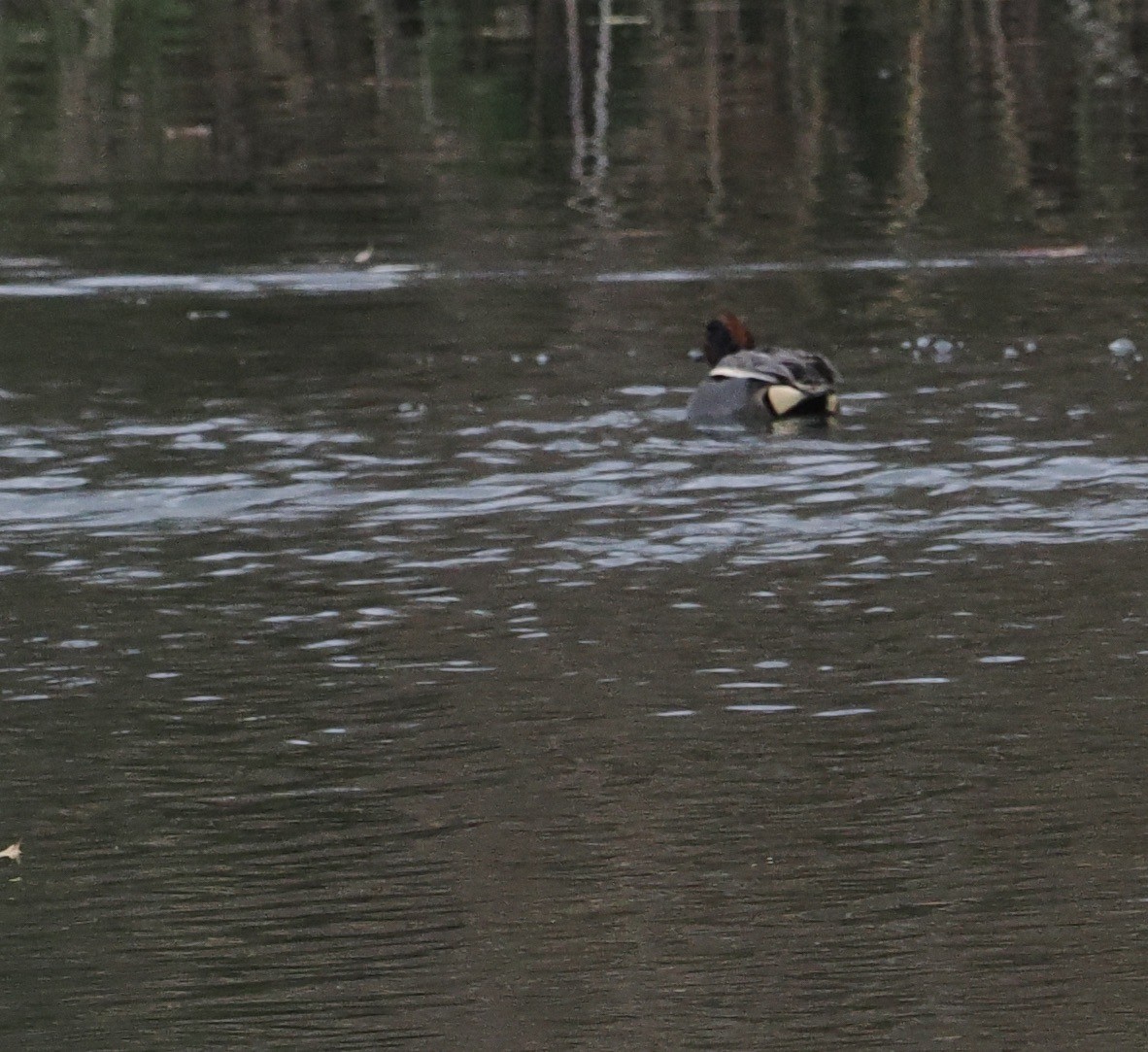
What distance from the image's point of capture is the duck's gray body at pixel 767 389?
39.3ft

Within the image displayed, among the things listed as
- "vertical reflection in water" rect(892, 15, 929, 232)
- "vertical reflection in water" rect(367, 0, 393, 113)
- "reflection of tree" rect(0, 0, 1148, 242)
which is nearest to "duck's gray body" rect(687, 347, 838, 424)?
"reflection of tree" rect(0, 0, 1148, 242)

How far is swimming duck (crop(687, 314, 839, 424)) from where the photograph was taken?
1200 cm

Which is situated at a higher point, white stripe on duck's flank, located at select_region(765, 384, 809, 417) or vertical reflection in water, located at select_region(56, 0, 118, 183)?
vertical reflection in water, located at select_region(56, 0, 118, 183)

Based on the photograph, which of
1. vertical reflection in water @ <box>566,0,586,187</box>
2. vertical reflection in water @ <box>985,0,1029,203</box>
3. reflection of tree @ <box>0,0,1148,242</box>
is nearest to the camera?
vertical reflection in water @ <box>985,0,1029,203</box>

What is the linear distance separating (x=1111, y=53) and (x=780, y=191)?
8.32 metres

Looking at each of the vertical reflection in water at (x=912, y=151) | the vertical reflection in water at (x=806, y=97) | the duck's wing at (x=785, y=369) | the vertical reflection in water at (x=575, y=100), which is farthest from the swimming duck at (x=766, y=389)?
the vertical reflection in water at (x=575, y=100)

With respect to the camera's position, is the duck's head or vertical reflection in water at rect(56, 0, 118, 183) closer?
the duck's head

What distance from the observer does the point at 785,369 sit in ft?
39.5

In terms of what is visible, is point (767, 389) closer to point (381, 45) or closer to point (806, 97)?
point (806, 97)

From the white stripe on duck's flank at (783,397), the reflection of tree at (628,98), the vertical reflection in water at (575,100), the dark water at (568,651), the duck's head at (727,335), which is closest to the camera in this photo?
the dark water at (568,651)

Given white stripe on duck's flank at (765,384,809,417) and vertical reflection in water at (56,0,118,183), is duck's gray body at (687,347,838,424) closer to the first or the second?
white stripe on duck's flank at (765,384,809,417)

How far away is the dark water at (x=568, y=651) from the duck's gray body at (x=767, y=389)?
0.20 m

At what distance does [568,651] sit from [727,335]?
4.37 metres

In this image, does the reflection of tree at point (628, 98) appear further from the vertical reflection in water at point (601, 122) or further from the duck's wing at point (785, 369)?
the duck's wing at point (785, 369)
